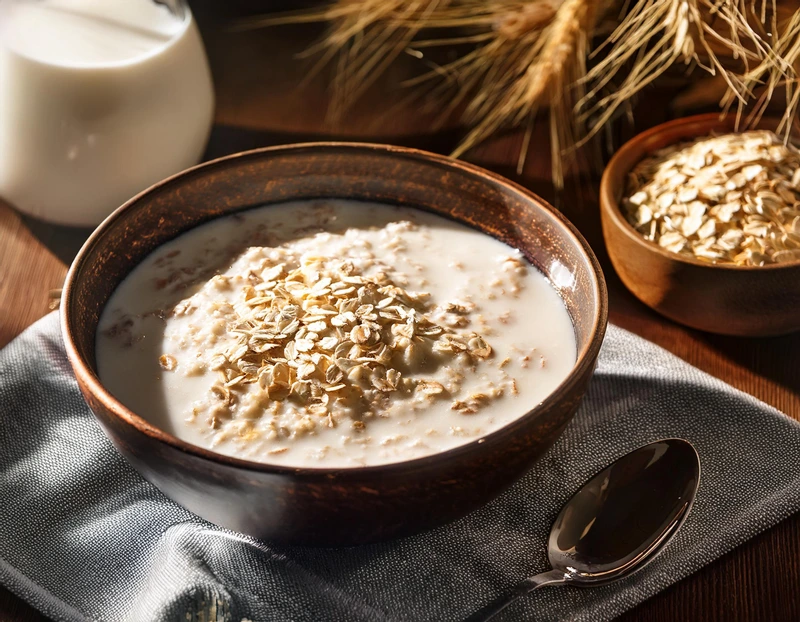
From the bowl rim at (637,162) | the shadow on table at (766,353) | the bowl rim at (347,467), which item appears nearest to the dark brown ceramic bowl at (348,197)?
the bowl rim at (347,467)

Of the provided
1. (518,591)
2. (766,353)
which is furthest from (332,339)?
(766,353)

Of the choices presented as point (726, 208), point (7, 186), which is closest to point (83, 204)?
point (7, 186)

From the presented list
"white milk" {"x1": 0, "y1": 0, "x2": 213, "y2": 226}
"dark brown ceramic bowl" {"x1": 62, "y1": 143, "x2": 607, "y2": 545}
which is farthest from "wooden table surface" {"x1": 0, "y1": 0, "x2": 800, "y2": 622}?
"dark brown ceramic bowl" {"x1": 62, "y1": 143, "x2": 607, "y2": 545}

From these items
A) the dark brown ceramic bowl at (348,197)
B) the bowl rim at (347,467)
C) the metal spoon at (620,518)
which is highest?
the bowl rim at (347,467)

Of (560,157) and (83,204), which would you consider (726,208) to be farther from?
(83,204)

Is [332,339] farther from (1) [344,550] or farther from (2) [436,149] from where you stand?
(2) [436,149]

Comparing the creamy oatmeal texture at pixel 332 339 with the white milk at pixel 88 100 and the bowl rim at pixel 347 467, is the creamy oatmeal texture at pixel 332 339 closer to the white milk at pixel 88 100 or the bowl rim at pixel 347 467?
the bowl rim at pixel 347 467
